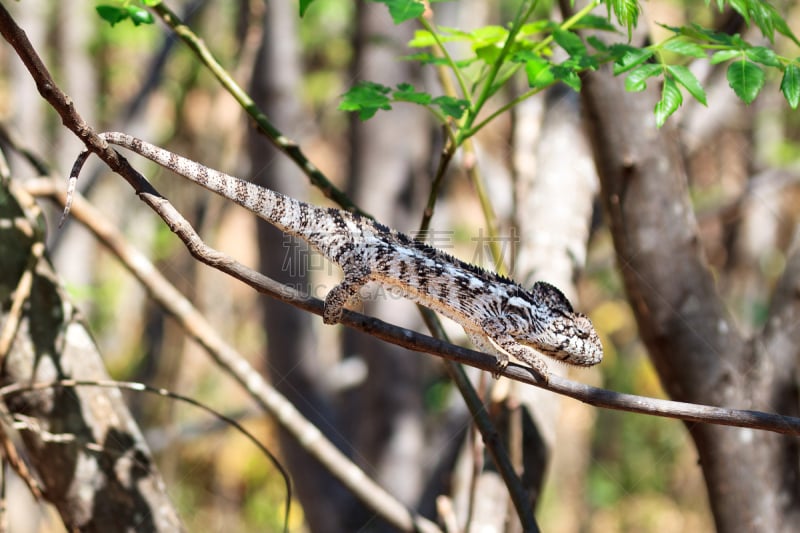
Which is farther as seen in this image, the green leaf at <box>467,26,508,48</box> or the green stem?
the green leaf at <box>467,26,508,48</box>

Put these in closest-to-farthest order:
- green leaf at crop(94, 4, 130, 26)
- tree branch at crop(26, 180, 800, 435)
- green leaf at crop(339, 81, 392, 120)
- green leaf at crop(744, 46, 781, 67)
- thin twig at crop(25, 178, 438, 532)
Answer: tree branch at crop(26, 180, 800, 435) < green leaf at crop(744, 46, 781, 67) < green leaf at crop(339, 81, 392, 120) < green leaf at crop(94, 4, 130, 26) < thin twig at crop(25, 178, 438, 532)

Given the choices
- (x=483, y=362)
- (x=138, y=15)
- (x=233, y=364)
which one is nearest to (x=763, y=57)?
(x=483, y=362)

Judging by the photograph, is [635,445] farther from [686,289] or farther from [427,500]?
[686,289]

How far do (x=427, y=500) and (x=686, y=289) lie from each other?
3.29 m

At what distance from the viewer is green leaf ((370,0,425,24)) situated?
3059 mm

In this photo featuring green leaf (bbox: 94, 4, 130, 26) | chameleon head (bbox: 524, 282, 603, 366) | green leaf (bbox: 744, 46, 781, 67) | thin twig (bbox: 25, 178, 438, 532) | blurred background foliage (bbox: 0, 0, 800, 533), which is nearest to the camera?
green leaf (bbox: 744, 46, 781, 67)

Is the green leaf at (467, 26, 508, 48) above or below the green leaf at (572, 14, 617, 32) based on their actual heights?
below

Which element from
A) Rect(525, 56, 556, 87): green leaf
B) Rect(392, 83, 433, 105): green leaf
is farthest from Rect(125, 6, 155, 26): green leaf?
Rect(525, 56, 556, 87): green leaf

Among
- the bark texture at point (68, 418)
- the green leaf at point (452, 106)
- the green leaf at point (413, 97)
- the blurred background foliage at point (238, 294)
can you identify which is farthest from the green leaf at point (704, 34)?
the blurred background foliage at point (238, 294)

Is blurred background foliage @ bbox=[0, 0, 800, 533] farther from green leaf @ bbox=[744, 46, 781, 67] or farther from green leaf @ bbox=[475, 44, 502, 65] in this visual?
green leaf @ bbox=[744, 46, 781, 67]

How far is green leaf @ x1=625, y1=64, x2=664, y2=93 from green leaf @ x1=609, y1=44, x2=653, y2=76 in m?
0.03

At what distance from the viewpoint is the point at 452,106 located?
3.18 m

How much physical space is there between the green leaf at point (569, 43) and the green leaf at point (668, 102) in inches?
14.8

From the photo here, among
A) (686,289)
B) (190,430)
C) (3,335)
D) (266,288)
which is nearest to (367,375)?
(190,430)
